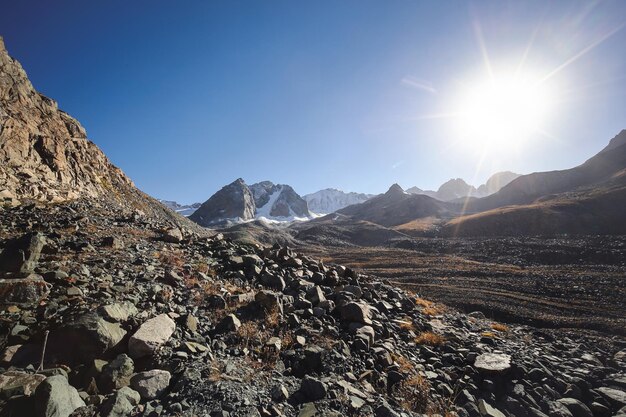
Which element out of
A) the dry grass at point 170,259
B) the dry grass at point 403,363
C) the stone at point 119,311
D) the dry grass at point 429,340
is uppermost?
the dry grass at point 170,259

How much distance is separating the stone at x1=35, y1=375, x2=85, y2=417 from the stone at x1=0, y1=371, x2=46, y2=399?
41 centimetres

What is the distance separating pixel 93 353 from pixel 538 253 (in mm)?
58794

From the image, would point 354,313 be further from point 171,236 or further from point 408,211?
point 408,211

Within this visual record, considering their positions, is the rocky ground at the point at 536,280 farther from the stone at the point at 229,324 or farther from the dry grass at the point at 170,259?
the dry grass at the point at 170,259

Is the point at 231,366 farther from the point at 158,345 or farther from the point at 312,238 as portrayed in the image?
the point at 312,238

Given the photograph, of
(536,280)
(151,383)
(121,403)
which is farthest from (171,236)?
(536,280)

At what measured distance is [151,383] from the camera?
5535 mm

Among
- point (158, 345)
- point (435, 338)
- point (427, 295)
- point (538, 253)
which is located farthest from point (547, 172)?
point (158, 345)

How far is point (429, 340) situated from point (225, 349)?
26.7 feet

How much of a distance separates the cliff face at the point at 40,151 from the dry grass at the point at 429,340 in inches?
893

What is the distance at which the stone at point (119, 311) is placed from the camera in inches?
260

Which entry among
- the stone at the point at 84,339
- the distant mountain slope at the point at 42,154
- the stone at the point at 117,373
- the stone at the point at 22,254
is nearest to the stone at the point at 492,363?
the stone at the point at 117,373

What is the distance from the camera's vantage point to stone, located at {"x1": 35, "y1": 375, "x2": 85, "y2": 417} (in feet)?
14.3

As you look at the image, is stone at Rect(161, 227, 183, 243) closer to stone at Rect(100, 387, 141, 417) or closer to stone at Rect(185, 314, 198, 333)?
stone at Rect(185, 314, 198, 333)
